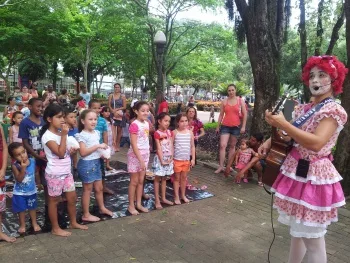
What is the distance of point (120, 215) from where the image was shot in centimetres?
472

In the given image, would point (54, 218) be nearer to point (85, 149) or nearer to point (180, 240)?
point (85, 149)

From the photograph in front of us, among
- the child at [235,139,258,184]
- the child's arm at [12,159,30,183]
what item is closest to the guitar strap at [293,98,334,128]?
the child's arm at [12,159,30,183]

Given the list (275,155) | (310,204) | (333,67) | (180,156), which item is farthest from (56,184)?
(333,67)

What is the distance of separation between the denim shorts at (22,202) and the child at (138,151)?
1331mm

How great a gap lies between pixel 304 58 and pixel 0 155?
10.5 meters

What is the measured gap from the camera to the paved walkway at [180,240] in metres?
3.59

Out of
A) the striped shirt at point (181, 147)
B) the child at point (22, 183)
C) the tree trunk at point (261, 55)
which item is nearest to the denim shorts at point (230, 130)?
the tree trunk at point (261, 55)

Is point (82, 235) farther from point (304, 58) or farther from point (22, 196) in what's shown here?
point (304, 58)

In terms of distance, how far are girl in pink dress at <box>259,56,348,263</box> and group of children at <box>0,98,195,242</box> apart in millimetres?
2449

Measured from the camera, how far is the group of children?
3.94m

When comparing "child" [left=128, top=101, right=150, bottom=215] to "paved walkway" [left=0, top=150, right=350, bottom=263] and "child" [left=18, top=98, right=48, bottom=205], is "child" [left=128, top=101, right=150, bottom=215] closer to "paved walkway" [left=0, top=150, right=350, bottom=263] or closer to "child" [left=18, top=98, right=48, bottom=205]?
"paved walkway" [left=0, top=150, right=350, bottom=263]

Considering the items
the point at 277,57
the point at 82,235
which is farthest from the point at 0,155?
the point at 277,57

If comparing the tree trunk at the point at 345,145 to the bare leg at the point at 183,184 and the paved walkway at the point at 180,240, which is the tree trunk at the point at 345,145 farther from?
the bare leg at the point at 183,184

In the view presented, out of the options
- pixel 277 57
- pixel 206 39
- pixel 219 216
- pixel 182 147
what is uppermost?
pixel 206 39
